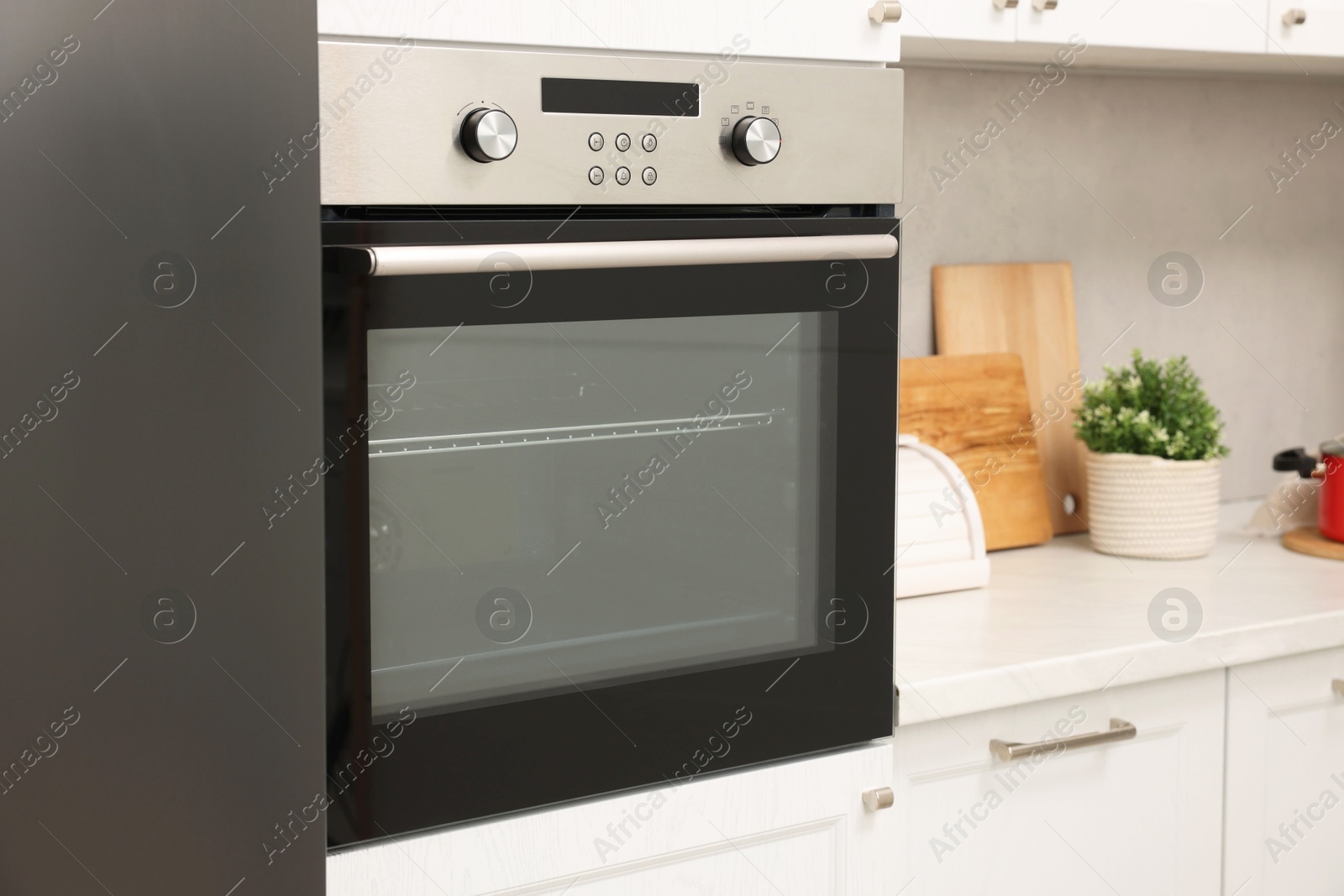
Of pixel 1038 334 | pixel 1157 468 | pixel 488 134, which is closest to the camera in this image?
pixel 488 134

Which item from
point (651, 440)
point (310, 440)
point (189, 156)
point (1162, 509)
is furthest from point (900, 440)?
point (189, 156)

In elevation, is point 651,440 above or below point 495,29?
below

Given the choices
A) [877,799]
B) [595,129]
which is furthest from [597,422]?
[877,799]

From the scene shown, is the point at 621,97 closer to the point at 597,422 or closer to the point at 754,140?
the point at 754,140

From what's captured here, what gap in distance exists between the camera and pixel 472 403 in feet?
3.25

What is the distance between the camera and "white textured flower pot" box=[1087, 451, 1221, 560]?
5.73ft

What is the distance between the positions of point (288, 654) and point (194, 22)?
0.44m

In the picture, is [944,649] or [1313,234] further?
[1313,234]

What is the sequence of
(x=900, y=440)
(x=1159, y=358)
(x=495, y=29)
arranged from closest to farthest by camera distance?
(x=495, y=29) < (x=900, y=440) < (x=1159, y=358)

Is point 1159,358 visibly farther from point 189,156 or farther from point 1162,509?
point 189,156

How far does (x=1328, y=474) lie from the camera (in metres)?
1.82

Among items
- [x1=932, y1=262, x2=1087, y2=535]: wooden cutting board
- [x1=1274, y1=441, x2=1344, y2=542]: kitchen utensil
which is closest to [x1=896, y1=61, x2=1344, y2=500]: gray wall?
[x1=932, y1=262, x2=1087, y2=535]: wooden cutting board

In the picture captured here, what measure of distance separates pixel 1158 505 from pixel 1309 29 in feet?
2.13

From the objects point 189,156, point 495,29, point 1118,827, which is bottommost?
point 1118,827
